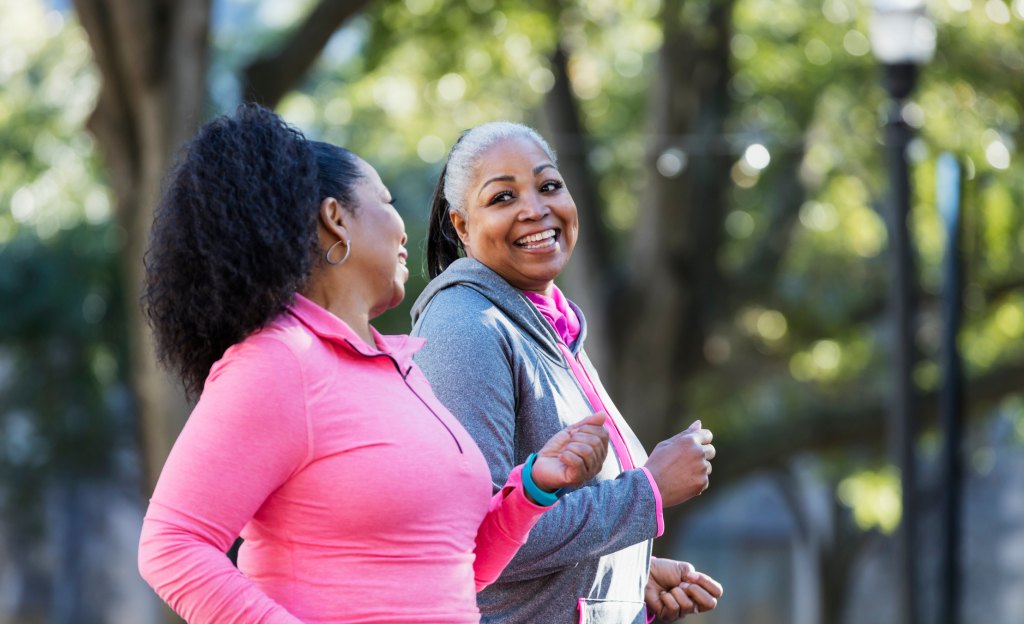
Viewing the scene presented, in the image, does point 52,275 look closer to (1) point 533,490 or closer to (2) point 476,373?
(2) point 476,373

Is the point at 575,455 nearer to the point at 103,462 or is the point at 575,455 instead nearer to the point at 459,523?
the point at 459,523

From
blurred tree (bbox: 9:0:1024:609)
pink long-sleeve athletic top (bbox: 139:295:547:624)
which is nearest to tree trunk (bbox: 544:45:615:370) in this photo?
blurred tree (bbox: 9:0:1024:609)

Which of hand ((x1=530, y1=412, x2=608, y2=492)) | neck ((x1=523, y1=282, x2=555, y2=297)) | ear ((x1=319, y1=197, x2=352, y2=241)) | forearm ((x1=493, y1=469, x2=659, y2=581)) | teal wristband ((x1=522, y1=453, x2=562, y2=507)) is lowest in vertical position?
forearm ((x1=493, y1=469, x2=659, y2=581))

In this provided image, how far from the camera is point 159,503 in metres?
2.04

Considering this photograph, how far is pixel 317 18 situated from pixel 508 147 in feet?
19.0

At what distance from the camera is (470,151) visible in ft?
9.84

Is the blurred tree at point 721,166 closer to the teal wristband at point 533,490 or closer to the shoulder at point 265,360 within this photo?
the teal wristband at point 533,490

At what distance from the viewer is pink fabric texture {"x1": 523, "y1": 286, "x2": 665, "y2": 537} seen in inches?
115

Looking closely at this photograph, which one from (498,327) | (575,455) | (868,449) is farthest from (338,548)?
(868,449)

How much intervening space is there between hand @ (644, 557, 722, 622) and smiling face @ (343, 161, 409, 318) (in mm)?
942

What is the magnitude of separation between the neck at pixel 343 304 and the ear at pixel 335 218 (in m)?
0.08

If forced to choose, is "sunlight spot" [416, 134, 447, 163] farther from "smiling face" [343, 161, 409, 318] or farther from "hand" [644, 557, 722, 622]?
"smiling face" [343, 161, 409, 318]

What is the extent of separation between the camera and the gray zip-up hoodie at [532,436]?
8.70 ft

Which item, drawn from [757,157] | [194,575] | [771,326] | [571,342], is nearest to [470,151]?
[571,342]
